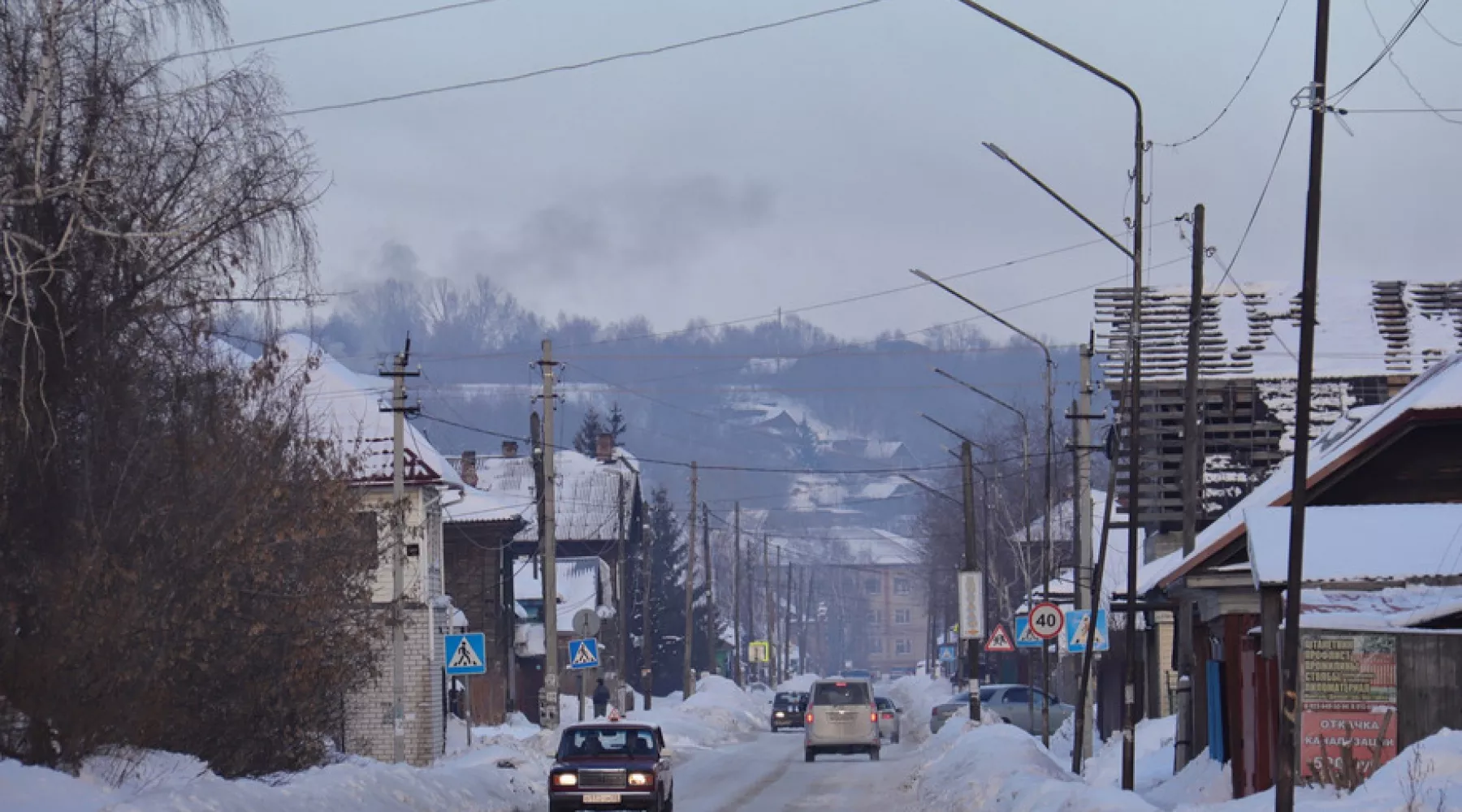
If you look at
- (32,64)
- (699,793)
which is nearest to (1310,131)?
(32,64)

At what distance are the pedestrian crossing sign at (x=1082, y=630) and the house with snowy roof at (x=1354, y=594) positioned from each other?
5.72 m

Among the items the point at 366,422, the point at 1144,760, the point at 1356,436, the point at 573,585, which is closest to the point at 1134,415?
the point at 1356,436

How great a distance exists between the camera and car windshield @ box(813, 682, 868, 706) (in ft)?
152

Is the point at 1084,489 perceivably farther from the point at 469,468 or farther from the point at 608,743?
the point at 469,468

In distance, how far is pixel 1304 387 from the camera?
14.6 metres

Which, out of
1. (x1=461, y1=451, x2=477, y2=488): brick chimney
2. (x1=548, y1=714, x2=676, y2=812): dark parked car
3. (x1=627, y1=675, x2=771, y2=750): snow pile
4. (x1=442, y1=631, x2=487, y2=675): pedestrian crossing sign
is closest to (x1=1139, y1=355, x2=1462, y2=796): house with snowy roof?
(x1=548, y1=714, x2=676, y2=812): dark parked car

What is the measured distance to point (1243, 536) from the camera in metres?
23.1

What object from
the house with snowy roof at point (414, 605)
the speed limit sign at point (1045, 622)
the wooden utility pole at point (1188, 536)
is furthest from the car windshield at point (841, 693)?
the wooden utility pole at point (1188, 536)

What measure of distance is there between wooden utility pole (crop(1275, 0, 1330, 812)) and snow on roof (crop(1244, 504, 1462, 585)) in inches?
106

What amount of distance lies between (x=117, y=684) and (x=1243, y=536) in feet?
41.8

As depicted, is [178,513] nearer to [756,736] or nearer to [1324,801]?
[1324,801]

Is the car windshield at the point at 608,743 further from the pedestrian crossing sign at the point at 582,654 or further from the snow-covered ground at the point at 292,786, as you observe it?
the pedestrian crossing sign at the point at 582,654

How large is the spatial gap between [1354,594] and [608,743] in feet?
37.1

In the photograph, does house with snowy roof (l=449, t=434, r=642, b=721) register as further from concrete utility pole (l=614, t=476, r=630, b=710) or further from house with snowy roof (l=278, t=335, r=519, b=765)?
house with snowy roof (l=278, t=335, r=519, b=765)
